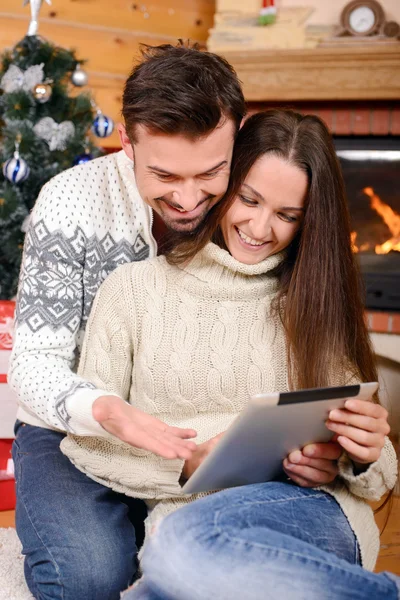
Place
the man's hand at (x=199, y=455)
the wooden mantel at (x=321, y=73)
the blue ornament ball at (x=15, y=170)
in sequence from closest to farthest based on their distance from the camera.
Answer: the man's hand at (x=199, y=455) < the blue ornament ball at (x=15, y=170) < the wooden mantel at (x=321, y=73)

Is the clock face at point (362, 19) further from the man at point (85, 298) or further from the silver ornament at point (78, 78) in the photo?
the man at point (85, 298)

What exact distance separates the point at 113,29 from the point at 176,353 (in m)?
1.98

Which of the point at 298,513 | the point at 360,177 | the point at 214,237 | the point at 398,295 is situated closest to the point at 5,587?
the point at 298,513

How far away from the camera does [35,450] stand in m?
1.40

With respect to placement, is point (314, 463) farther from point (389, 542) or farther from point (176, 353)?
point (389, 542)

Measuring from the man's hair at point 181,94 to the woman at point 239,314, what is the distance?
0.09 metres

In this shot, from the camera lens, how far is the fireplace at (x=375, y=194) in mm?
2818

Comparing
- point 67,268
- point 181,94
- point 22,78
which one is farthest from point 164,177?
point 22,78

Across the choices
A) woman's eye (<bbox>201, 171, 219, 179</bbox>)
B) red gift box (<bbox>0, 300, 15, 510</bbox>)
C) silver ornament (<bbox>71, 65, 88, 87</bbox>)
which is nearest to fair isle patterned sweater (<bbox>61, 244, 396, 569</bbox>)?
woman's eye (<bbox>201, 171, 219, 179</bbox>)

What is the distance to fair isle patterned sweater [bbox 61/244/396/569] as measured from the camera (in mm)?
1266

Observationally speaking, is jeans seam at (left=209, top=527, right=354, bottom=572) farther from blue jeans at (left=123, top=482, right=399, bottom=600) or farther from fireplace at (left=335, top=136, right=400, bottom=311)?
fireplace at (left=335, top=136, right=400, bottom=311)

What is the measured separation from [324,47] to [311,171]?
5.11 ft

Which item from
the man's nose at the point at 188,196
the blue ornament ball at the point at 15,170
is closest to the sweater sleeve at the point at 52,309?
the man's nose at the point at 188,196

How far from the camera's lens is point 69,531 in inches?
49.9
